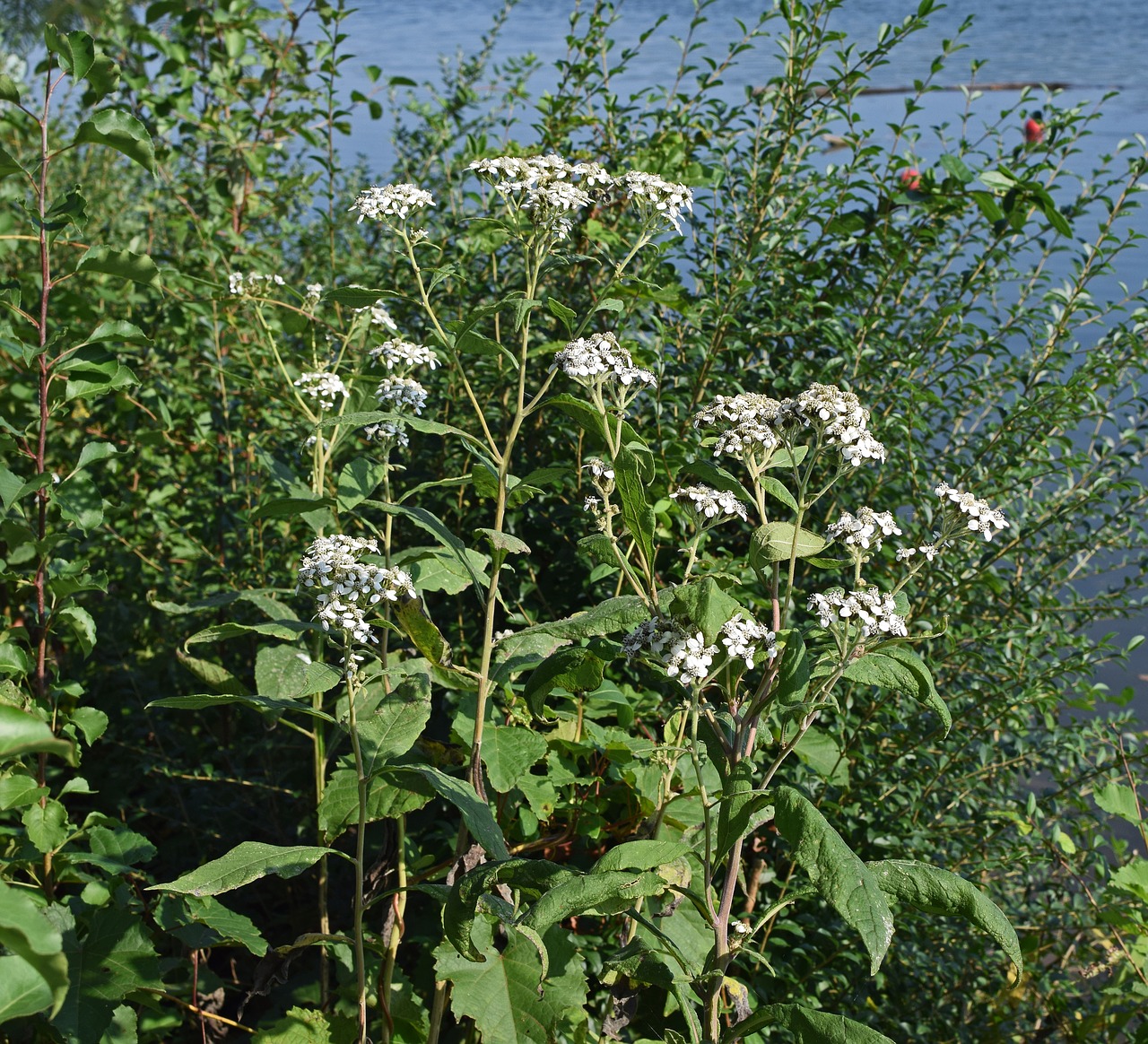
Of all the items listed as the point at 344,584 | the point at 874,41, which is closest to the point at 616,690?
the point at 344,584

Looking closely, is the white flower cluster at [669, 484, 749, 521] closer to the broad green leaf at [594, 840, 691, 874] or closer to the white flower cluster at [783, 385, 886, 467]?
the white flower cluster at [783, 385, 886, 467]

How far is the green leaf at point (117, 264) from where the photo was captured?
193 cm

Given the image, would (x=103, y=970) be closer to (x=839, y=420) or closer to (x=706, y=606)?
(x=706, y=606)

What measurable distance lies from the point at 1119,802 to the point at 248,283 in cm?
208

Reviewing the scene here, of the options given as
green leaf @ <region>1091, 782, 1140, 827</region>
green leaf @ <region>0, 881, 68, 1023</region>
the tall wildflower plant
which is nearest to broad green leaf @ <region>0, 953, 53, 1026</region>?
green leaf @ <region>0, 881, 68, 1023</region>

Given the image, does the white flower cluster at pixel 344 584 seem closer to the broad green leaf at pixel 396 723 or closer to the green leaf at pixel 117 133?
the broad green leaf at pixel 396 723

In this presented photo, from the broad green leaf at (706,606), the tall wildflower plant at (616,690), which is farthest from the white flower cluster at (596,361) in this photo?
the broad green leaf at (706,606)

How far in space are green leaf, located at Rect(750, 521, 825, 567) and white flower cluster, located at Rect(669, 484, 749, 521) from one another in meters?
0.05

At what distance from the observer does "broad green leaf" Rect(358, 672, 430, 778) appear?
168 cm

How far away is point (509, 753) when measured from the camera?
180cm

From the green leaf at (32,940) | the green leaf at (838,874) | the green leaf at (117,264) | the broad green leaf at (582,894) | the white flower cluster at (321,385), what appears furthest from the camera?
the white flower cluster at (321,385)

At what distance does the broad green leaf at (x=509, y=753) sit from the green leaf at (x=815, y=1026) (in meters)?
0.51

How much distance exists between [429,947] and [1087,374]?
1.83 meters

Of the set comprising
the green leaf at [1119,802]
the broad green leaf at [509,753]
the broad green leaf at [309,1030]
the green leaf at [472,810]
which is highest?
the green leaf at [472,810]
